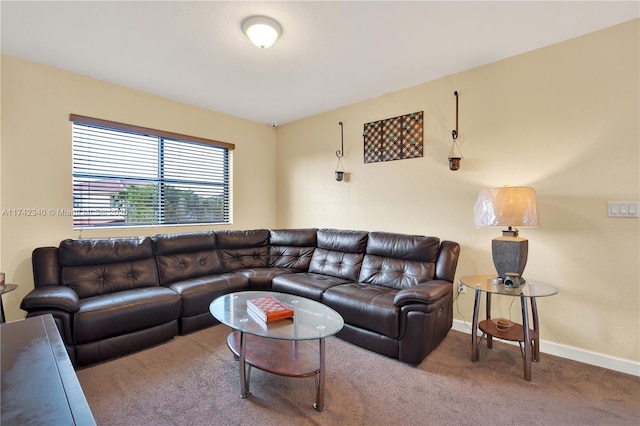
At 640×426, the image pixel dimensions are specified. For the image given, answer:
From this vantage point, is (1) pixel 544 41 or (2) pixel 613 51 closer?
(2) pixel 613 51

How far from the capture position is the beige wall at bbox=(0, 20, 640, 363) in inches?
87.7

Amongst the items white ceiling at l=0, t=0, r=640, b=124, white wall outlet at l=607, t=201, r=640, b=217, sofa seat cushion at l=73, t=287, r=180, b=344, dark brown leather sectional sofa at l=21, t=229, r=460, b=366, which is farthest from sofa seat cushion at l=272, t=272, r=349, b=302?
white wall outlet at l=607, t=201, r=640, b=217

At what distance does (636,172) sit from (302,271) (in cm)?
316

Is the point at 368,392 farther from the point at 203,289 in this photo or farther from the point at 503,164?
the point at 503,164

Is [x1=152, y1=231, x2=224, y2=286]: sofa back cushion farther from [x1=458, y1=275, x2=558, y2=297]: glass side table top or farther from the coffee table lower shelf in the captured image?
[x1=458, y1=275, x2=558, y2=297]: glass side table top

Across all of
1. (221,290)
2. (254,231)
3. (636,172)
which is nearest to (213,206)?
(254,231)

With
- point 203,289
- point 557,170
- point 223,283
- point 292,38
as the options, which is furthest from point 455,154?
point 203,289

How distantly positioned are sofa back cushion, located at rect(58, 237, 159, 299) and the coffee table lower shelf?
138 cm

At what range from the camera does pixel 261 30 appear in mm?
2143

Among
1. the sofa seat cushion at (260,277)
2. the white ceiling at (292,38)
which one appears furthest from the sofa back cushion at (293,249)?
the white ceiling at (292,38)

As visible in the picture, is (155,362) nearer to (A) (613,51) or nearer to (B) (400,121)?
(B) (400,121)

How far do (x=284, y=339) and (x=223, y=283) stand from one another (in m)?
1.56

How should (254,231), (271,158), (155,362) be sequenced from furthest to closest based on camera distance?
(271,158)
(254,231)
(155,362)

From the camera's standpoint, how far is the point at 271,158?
4.82 meters
